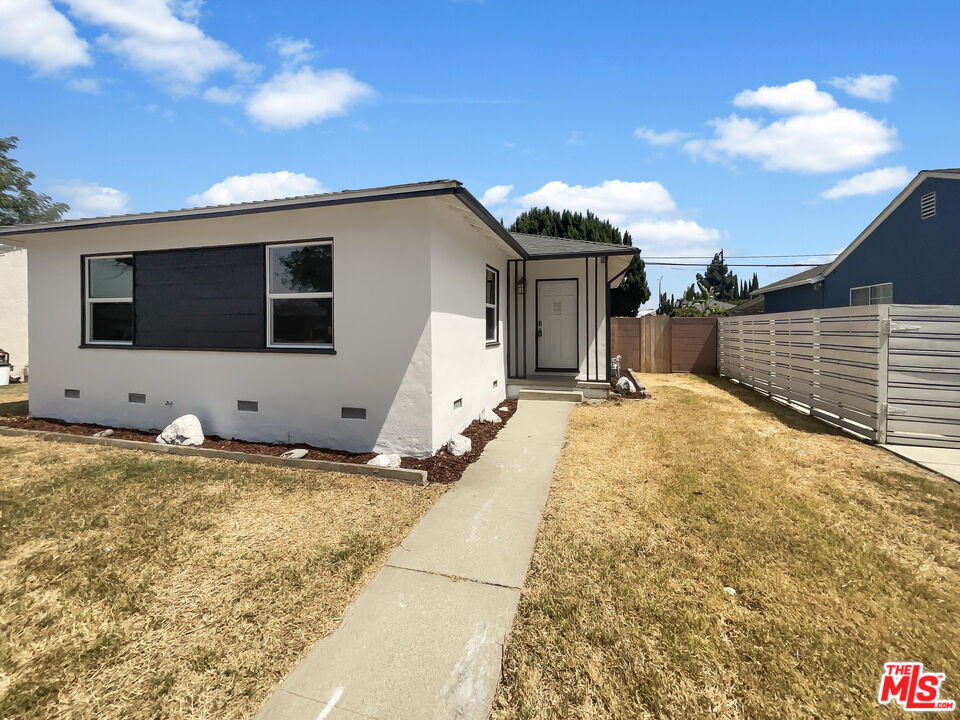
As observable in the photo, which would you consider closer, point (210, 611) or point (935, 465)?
point (210, 611)

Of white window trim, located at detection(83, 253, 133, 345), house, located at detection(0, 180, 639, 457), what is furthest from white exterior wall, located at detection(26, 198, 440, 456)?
white window trim, located at detection(83, 253, 133, 345)

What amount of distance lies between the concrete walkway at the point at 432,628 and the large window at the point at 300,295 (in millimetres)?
2949

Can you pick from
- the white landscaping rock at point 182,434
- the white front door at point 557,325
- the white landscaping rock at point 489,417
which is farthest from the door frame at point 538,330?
the white landscaping rock at point 182,434

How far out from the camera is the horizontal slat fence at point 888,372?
18.4 ft

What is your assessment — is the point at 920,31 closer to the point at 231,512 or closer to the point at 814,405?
the point at 814,405

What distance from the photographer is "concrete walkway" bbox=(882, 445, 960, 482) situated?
4707 mm

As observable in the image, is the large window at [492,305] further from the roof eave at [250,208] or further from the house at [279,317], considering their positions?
the roof eave at [250,208]

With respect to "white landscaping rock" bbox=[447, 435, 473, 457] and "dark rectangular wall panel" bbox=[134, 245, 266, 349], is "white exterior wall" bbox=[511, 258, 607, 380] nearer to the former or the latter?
"white landscaping rock" bbox=[447, 435, 473, 457]

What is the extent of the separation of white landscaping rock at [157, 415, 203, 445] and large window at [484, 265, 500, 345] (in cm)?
475

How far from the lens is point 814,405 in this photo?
296 inches

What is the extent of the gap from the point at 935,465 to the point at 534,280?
23.9 feet

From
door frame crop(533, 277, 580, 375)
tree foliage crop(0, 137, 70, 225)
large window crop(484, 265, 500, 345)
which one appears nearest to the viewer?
large window crop(484, 265, 500, 345)

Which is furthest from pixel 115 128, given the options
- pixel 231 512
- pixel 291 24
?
pixel 231 512

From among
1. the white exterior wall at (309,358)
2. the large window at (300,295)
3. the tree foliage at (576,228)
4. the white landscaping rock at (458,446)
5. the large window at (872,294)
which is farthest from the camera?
the tree foliage at (576,228)
